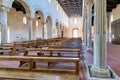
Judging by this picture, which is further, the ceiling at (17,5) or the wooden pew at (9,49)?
the ceiling at (17,5)

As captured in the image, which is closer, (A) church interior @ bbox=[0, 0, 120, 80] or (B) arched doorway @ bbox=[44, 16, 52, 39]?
(A) church interior @ bbox=[0, 0, 120, 80]

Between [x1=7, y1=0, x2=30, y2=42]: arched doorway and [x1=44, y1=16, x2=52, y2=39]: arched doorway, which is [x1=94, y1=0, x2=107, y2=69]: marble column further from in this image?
[x1=44, y1=16, x2=52, y2=39]: arched doorway

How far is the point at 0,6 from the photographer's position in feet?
32.2

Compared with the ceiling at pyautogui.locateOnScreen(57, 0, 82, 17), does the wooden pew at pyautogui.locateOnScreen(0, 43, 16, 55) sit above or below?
below

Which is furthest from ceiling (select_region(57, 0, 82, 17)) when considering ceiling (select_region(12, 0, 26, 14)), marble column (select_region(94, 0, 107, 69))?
marble column (select_region(94, 0, 107, 69))

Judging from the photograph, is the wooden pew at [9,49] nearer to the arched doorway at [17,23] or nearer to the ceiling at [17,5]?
the ceiling at [17,5]

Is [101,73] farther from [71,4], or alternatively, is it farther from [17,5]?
[71,4]

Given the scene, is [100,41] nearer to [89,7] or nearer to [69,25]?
→ [89,7]

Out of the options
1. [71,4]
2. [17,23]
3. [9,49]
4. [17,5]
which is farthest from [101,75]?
[71,4]

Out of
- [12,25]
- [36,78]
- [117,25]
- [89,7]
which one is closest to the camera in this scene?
[36,78]

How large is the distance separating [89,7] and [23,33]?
42.0ft

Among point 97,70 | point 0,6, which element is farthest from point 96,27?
point 0,6

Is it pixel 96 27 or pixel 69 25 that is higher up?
pixel 69 25

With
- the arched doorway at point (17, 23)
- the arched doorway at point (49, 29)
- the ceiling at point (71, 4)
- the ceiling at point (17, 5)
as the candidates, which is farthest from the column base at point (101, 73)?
the ceiling at point (71, 4)
